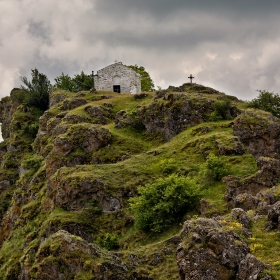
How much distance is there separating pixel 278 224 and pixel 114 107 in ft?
126

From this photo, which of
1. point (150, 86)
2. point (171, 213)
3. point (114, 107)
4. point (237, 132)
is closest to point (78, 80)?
point (150, 86)

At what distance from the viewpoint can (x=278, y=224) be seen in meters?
16.5

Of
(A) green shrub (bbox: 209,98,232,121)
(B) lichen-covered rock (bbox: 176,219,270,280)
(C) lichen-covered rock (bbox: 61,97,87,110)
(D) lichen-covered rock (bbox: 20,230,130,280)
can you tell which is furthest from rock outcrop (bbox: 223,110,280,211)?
(C) lichen-covered rock (bbox: 61,97,87,110)

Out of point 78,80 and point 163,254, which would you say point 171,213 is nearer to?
point 163,254

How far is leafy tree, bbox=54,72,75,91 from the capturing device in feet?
267

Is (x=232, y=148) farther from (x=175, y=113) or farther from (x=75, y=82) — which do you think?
(x=75, y=82)

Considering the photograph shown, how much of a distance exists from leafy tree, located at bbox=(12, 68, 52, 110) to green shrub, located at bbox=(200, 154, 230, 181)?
47.7 metres

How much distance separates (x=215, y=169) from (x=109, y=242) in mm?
8144

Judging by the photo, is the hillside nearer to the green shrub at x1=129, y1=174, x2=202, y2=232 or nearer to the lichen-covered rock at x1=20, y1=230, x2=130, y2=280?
the lichen-covered rock at x1=20, y1=230, x2=130, y2=280

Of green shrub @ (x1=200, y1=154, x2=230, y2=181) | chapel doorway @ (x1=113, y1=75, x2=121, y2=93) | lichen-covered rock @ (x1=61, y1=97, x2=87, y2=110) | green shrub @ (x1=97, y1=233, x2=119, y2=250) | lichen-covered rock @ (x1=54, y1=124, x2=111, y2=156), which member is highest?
chapel doorway @ (x1=113, y1=75, x2=121, y2=93)

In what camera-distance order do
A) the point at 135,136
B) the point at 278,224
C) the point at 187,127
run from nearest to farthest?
the point at 278,224
the point at 187,127
the point at 135,136

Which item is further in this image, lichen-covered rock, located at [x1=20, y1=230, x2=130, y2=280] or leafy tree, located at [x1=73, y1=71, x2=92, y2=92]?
leafy tree, located at [x1=73, y1=71, x2=92, y2=92]

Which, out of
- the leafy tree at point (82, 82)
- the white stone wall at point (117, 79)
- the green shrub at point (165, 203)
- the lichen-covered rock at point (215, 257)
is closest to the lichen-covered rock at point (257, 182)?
the green shrub at point (165, 203)

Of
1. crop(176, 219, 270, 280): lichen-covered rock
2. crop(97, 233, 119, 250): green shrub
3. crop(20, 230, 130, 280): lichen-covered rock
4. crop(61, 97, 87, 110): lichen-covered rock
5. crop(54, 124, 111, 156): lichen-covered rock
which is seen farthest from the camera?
crop(61, 97, 87, 110): lichen-covered rock
